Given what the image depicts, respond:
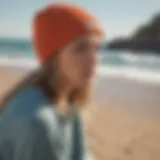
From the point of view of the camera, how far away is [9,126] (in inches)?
37.2

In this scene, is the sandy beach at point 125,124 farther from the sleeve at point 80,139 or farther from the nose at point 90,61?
the nose at point 90,61

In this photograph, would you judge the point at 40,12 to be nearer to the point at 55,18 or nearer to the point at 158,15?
the point at 55,18

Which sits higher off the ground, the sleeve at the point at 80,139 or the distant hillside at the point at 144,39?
the sleeve at the point at 80,139

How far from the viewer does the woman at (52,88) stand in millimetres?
918

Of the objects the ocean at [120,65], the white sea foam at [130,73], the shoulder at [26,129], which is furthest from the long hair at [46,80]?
the white sea foam at [130,73]

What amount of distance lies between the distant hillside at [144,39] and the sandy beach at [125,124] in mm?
17278

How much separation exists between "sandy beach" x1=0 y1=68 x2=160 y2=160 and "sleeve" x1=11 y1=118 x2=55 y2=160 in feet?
0.96

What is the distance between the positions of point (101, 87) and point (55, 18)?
569 cm

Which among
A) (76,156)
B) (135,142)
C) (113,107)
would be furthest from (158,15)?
(76,156)

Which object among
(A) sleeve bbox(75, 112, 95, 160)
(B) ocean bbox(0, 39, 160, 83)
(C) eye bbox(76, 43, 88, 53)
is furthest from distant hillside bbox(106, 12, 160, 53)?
(C) eye bbox(76, 43, 88, 53)

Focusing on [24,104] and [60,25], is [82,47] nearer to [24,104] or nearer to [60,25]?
[60,25]

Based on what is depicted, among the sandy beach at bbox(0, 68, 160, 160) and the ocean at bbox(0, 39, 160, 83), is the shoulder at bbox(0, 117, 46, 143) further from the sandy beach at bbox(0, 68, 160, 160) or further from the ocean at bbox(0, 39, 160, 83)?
the ocean at bbox(0, 39, 160, 83)

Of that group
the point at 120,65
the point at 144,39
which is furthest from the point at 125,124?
the point at 144,39

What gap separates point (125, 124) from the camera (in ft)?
13.4
